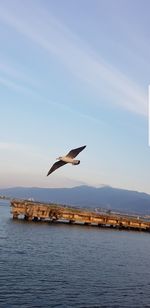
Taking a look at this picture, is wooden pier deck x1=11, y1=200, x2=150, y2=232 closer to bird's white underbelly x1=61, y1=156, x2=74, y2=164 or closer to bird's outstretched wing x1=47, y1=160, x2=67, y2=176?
bird's white underbelly x1=61, y1=156, x2=74, y2=164

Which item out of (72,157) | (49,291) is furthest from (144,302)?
(72,157)

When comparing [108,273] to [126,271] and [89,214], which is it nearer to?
[126,271]

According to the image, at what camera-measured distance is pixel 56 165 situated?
17.4m

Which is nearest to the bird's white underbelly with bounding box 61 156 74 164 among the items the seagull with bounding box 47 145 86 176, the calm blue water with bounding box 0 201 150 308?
the seagull with bounding box 47 145 86 176

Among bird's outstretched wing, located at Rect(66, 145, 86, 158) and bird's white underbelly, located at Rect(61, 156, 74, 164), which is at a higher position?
bird's outstretched wing, located at Rect(66, 145, 86, 158)

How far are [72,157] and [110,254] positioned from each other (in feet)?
154

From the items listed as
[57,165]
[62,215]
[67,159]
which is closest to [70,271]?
[67,159]

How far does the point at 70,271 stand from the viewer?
4544 centimetres

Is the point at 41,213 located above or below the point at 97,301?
above

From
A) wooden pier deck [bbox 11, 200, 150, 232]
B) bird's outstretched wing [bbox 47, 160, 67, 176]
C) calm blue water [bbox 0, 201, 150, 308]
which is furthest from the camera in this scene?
wooden pier deck [bbox 11, 200, 150, 232]

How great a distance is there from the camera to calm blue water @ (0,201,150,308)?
3456 centimetres

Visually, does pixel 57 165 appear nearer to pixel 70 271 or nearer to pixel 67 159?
pixel 67 159

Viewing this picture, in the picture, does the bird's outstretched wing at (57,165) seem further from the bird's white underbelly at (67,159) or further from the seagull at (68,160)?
the bird's white underbelly at (67,159)

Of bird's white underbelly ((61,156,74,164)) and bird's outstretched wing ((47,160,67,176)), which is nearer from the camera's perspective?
bird's outstretched wing ((47,160,67,176))
